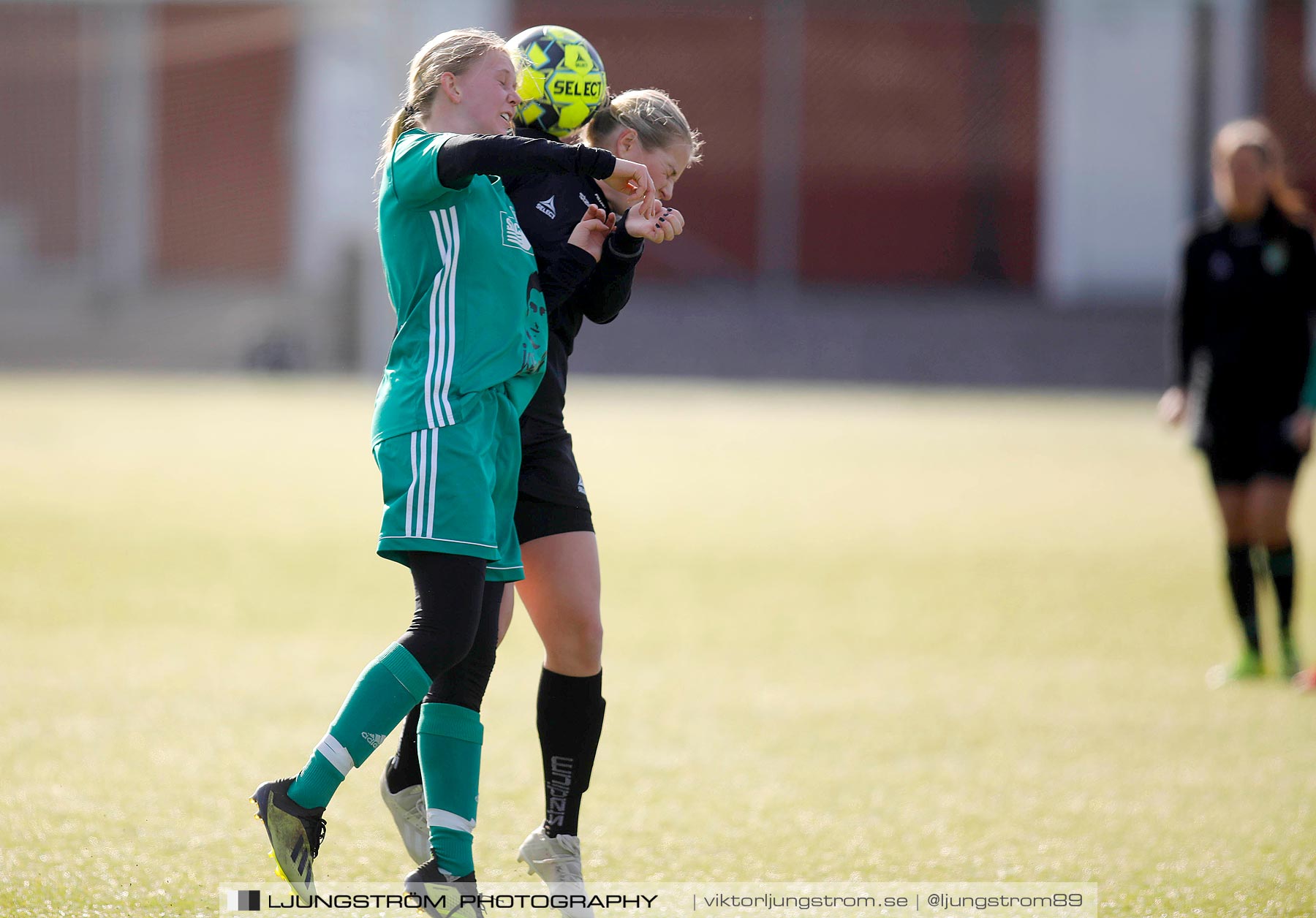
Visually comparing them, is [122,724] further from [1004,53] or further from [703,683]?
[1004,53]

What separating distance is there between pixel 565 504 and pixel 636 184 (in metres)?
0.74

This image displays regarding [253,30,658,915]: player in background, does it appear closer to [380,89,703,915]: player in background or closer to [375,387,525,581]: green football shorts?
[375,387,525,581]: green football shorts

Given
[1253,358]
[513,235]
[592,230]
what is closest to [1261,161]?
[1253,358]

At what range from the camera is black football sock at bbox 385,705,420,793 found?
3561 mm

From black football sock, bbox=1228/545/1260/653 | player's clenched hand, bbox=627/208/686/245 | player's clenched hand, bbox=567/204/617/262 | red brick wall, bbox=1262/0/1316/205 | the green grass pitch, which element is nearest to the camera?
player's clenched hand, bbox=627/208/686/245

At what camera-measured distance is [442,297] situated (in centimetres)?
308

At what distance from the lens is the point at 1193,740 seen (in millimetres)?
5074

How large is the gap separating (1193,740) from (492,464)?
2.97 meters

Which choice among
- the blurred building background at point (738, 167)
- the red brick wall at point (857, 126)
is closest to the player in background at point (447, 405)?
the blurred building background at point (738, 167)

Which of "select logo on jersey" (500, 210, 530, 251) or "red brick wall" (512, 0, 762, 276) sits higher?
"red brick wall" (512, 0, 762, 276)

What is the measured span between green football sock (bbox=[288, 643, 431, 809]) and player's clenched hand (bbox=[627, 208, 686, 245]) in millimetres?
973

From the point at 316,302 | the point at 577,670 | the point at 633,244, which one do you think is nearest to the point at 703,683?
the point at 577,670

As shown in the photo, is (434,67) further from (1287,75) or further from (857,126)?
(1287,75)

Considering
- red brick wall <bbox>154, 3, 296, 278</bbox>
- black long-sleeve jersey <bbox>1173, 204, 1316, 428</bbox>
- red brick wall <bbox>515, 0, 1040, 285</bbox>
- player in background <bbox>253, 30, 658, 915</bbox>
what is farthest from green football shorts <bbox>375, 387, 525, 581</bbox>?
red brick wall <bbox>154, 3, 296, 278</bbox>
